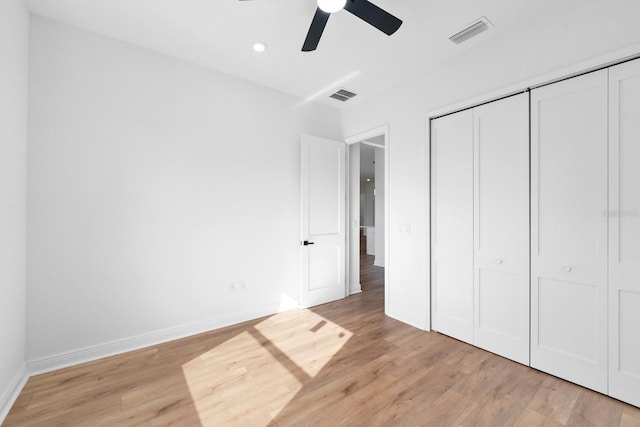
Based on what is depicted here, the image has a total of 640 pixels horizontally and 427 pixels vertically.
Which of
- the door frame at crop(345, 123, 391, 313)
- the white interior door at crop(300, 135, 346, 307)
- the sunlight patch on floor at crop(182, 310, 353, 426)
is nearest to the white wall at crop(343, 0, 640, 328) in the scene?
the door frame at crop(345, 123, 391, 313)

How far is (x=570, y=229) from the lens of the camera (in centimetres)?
208

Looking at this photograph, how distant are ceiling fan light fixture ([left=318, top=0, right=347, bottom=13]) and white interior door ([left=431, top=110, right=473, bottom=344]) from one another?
1679 millimetres

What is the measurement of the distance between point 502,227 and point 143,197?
3.45 meters

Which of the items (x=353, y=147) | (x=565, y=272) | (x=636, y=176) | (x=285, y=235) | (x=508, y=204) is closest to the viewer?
(x=636, y=176)

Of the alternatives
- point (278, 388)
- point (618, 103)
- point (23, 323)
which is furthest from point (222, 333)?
point (618, 103)

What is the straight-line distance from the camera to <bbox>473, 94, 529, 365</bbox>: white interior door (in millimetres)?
2330

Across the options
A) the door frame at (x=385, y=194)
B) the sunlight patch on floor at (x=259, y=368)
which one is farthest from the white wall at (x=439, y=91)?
the sunlight patch on floor at (x=259, y=368)

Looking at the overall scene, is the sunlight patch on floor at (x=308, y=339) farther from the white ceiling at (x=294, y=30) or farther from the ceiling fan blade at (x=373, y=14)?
the white ceiling at (x=294, y=30)

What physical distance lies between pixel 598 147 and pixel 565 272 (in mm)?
963

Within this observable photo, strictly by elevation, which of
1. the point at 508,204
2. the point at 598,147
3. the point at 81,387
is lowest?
the point at 81,387

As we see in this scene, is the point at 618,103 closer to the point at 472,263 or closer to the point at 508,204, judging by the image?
the point at 508,204

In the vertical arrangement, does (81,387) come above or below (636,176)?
below

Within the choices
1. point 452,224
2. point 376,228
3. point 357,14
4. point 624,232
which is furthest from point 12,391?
point 376,228

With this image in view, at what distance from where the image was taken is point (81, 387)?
80.4 inches
